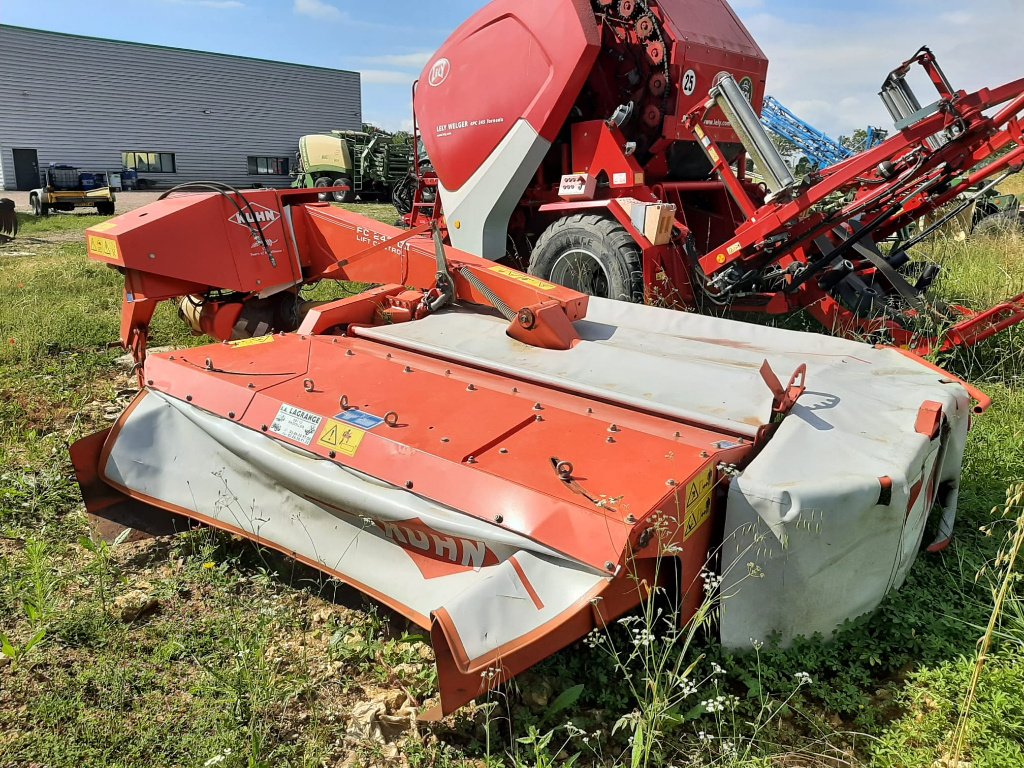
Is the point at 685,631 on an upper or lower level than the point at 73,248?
lower

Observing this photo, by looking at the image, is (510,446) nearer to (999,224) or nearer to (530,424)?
(530,424)

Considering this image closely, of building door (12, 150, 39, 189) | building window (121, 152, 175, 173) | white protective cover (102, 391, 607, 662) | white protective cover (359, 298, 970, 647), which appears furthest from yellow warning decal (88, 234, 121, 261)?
building door (12, 150, 39, 189)

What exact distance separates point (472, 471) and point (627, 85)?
12.6 feet

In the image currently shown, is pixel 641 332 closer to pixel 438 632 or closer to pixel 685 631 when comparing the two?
pixel 685 631

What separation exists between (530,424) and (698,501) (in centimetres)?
63

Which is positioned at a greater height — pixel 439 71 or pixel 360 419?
pixel 439 71

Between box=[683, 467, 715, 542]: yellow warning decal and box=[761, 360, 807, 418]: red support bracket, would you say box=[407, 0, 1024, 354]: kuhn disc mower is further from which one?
box=[683, 467, 715, 542]: yellow warning decal

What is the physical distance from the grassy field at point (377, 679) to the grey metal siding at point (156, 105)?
2626 cm

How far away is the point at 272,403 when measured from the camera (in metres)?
2.69

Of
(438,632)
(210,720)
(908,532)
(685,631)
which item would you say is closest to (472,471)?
(438,632)

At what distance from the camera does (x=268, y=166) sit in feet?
93.9

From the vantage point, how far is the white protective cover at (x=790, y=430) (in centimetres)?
207

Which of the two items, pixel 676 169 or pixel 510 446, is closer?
pixel 510 446

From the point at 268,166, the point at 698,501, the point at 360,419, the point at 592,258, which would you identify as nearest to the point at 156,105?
the point at 268,166
